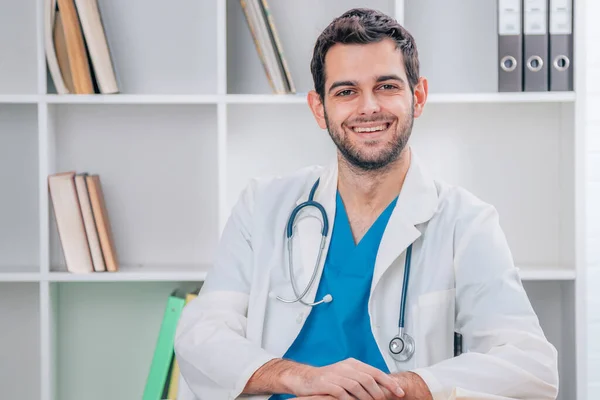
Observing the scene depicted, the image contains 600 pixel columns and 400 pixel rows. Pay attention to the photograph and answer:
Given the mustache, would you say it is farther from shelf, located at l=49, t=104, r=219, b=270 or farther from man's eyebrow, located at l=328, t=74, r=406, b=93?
shelf, located at l=49, t=104, r=219, b=270

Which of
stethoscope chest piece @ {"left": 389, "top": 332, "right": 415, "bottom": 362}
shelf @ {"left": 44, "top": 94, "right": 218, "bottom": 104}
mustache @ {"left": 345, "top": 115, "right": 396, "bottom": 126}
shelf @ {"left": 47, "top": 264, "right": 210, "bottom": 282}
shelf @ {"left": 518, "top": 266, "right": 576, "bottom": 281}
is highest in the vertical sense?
shelf @ {"left": 44, "top": 94, "right": 218, "bottom": 104}

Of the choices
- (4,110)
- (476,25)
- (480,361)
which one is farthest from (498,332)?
(4,110)

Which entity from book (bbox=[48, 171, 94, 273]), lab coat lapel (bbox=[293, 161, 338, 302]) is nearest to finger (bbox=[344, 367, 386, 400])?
lab coat lapel (bbox=[293, 161, 338, 302])

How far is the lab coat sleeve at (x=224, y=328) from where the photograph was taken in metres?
1.66

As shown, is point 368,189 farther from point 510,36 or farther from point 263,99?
point 510,36

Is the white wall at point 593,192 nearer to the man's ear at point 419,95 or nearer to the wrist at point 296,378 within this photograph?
the man's ear at point 419,95

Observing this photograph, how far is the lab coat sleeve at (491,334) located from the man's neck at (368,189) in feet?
0.64

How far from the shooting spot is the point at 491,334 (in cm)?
166

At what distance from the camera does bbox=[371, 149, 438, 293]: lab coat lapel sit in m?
1.72

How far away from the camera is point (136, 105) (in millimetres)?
2574

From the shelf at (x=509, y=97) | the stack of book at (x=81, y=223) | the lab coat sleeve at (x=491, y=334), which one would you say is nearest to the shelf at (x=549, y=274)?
the shelf at (x=509, y=97)

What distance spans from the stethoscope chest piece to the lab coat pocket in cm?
1

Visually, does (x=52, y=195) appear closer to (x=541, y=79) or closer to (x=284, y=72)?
(x=284, y=72)

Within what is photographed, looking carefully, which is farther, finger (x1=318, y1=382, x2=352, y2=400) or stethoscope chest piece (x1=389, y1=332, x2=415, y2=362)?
stethoscope chest piece (x1=389, y1=332, x2=415, y2=362)
